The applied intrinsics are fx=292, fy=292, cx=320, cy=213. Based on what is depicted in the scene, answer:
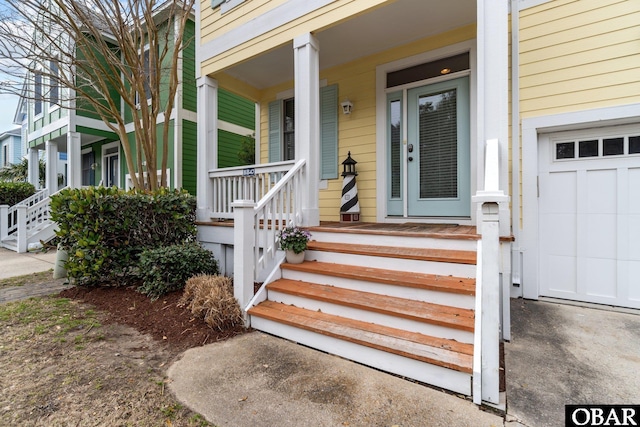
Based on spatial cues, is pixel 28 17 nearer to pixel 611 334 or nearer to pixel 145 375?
pixel 145 375

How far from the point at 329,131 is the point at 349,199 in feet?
4.20

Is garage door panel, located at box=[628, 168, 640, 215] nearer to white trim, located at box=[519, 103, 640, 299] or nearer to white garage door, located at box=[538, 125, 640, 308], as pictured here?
white garage door, located at box=[538, 125, 640, 308]

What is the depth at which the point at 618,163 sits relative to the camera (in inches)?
122

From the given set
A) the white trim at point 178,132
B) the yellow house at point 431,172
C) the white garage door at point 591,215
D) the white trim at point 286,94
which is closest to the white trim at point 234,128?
the white trim at point 178,132

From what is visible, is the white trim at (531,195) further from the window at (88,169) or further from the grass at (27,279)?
the window at (88,169)

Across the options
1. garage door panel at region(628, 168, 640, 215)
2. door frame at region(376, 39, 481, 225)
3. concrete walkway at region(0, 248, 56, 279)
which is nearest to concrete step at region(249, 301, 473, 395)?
door frame at region(376, 39, 481, 225)

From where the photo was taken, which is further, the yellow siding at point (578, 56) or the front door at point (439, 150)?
the front door at point (439, 150)

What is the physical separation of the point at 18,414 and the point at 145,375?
603 millimetres

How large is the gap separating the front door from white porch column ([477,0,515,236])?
1177 mm

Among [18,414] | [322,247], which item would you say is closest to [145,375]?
Result: [18,414]

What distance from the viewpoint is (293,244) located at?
10.0 ft

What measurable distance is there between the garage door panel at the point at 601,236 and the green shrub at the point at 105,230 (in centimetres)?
511

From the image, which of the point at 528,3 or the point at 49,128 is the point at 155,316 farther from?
the point at 49,128

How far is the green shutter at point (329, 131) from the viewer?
492 cm
